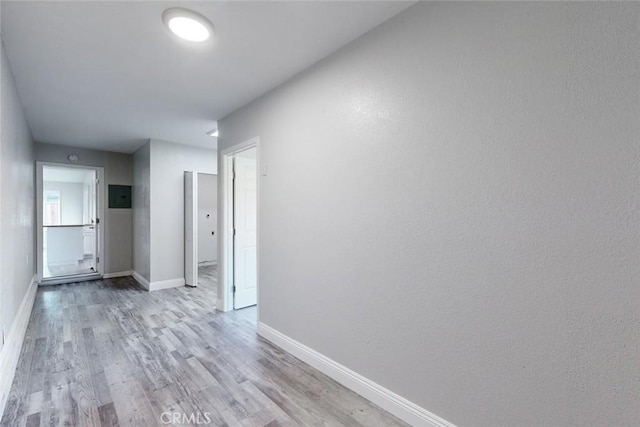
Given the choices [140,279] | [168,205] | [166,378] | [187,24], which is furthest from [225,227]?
[140,279]

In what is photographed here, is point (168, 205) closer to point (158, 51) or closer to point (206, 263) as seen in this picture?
point (206, 263)

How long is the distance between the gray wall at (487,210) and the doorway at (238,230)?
1.71 metres

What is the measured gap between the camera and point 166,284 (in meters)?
4.71

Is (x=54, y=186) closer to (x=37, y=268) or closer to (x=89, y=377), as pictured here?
(x=37, y=268)

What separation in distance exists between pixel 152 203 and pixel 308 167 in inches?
140

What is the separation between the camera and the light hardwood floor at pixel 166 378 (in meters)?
1.75

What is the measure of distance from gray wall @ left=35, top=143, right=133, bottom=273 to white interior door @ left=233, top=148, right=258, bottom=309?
11.5 feet

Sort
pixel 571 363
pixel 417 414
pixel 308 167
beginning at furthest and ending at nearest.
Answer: pixel 308 167
pixel 417 414
pixel 571 363

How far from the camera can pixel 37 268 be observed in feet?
15.9

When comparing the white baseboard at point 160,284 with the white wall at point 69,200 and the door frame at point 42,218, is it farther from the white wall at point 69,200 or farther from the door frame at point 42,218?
the white wall at point 69,200

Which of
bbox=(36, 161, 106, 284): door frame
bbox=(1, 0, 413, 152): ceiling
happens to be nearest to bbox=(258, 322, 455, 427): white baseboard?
bbox=(1, 0, 413, 152): ceiling

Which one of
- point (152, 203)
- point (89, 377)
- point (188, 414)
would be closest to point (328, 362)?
point (188, 414)

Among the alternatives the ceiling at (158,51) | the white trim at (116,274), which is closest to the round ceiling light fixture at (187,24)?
the ceiling at (158,51)

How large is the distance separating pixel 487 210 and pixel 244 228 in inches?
118
